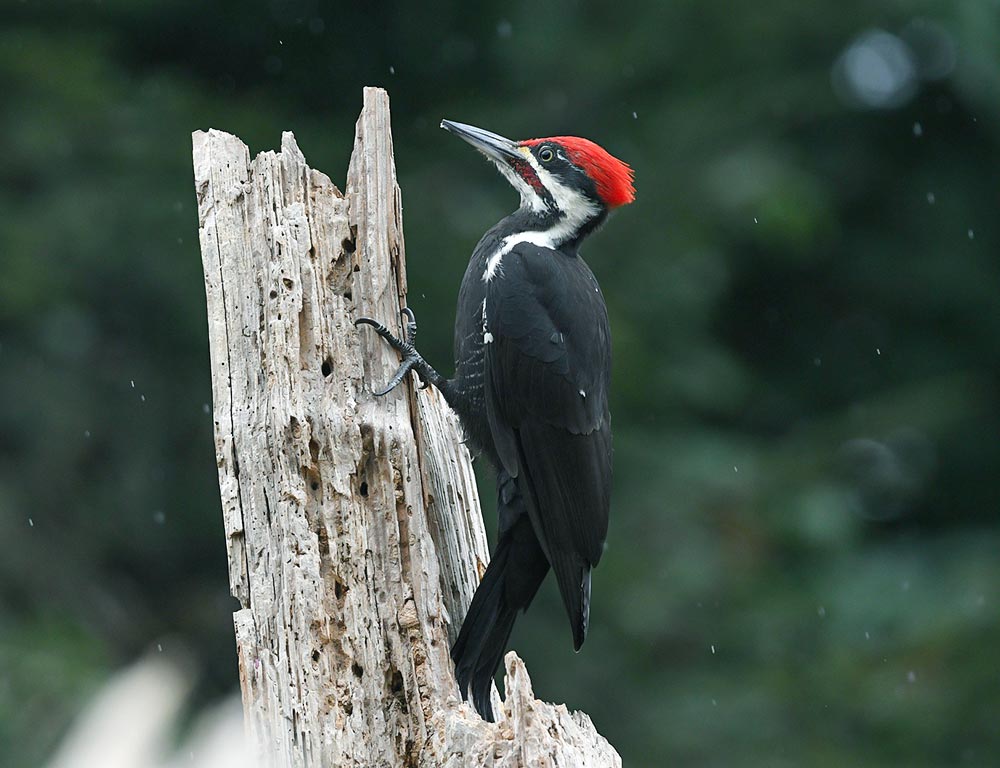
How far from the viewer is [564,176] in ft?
11.9

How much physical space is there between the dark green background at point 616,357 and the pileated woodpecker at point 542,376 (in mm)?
1941

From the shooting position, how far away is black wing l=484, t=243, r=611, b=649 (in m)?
3.16

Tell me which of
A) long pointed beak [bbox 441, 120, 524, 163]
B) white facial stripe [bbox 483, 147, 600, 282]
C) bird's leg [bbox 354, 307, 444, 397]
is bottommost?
bird's leg [bbox 354, 307, 444, 397]

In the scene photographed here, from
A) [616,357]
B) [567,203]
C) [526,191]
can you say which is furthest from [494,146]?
[616,357]

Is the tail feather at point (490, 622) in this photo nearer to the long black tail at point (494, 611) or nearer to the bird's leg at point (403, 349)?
the long black tail at point (494, 611)

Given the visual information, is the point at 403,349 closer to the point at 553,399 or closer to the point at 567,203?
the point at 553,399

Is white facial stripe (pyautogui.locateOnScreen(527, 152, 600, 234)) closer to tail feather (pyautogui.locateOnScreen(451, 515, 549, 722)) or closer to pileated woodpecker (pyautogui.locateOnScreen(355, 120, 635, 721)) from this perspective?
pileated woodpecker (pyautogui.locateOnScreen(355, 120, 635, 721))

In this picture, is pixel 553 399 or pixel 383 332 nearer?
pixel 383 332

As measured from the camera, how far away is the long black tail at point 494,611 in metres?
2.78

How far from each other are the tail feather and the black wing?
158mm

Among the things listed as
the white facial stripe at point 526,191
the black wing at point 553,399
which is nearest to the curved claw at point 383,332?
the black wing at point 553,399

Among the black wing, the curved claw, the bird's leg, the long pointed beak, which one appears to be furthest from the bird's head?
the curved claw

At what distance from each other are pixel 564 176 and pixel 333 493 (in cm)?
135

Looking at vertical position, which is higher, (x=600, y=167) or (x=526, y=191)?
(x=600, y=167)
